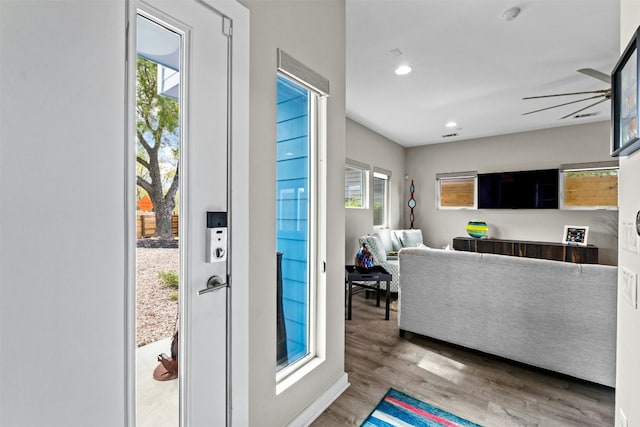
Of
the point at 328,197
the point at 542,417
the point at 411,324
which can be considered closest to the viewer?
the point at 542,417

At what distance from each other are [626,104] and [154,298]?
189 centimetres

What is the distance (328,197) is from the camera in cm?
189

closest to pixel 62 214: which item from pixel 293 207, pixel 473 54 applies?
pixel 293 207

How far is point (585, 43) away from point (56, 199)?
3.70 meters

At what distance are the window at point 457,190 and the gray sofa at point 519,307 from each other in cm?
373

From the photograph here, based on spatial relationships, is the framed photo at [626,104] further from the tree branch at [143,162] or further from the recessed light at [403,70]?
the recessed light at [403,70]

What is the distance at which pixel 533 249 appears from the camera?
4.91 metres

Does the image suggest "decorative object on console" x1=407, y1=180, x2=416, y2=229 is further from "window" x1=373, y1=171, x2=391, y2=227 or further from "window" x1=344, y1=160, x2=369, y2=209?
"window" x1=344, y1=160, x2=369, y2=209

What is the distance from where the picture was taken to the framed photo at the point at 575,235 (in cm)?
461

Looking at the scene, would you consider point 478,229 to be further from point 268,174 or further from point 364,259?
point 268,174

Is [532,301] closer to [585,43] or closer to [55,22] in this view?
[585,43]

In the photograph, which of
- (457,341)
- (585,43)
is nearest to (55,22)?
(457,341)

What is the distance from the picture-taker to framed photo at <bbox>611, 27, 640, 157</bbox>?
99 cm

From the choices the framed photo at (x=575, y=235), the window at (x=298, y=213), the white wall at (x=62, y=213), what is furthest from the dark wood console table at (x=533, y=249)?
the white wall at (x=62, y=213)
